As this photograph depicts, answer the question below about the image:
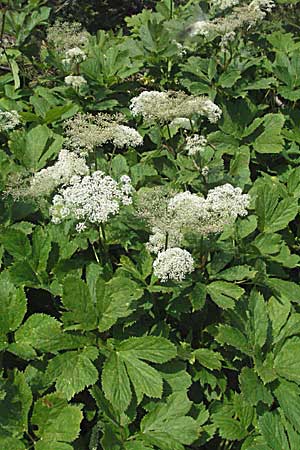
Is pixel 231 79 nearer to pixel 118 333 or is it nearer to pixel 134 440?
pixel 118 333

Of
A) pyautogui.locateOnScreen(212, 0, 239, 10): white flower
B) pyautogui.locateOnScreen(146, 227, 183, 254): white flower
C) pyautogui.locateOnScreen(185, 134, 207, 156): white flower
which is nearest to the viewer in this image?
pyautogui.locateOnScreen(146, 227, 183, 254): white flower

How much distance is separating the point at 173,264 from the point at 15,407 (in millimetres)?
890

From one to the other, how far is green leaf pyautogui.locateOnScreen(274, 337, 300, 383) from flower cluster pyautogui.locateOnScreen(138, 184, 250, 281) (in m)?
0.63

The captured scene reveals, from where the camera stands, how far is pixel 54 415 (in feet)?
7.54

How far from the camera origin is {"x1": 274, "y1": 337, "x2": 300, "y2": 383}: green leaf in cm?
254

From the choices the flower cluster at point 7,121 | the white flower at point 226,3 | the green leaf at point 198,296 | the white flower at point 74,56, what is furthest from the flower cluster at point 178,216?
the white flower at point 226,3

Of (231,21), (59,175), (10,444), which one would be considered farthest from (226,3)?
(10,444)

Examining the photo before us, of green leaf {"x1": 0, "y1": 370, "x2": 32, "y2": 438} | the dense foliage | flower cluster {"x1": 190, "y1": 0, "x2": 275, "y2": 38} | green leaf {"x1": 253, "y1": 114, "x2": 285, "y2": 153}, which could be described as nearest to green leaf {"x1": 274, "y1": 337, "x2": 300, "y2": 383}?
the dense foliage

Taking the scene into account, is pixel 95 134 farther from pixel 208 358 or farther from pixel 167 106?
pixel 208 358

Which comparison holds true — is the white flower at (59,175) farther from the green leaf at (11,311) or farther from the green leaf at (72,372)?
the green leaf at (72,372)

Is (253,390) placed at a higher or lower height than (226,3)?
lower

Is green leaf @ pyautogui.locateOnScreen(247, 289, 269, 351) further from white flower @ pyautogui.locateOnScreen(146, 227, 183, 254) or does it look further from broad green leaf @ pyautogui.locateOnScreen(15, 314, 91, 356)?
broad green leaf @ pyautogui.locateOnScreen(15, 314, 91, 356)

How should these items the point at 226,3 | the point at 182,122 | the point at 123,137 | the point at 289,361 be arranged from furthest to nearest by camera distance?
the point at 226,3, the point at 182,122, the point at 123,137, the point at 289,361

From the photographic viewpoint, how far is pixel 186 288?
2.75 m
